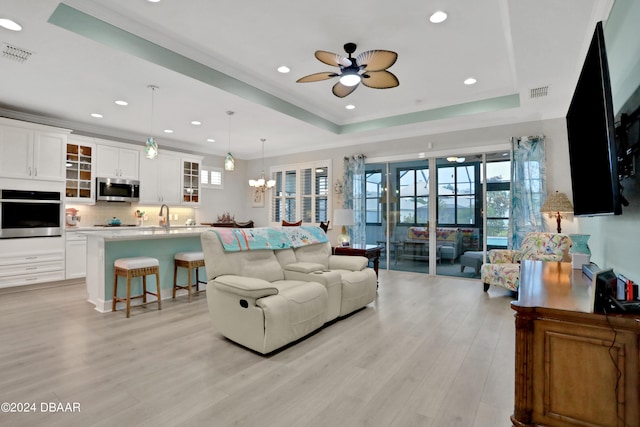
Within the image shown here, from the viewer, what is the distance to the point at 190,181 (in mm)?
7609

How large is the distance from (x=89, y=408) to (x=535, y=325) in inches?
101

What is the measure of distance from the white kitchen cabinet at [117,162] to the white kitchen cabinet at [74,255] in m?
1.27

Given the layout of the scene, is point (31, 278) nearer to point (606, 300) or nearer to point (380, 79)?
point (380, 79)

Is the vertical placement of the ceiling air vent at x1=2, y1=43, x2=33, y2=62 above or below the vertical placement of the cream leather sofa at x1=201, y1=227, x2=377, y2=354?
above

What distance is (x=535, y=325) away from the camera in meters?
1.54

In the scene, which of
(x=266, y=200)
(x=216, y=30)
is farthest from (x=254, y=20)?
(x=266, y=200)

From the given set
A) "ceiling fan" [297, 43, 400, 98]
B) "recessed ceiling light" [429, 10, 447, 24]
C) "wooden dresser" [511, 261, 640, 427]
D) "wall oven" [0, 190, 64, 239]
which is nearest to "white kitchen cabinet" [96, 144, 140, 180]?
"wall oven" [0, 190, 64, 239]

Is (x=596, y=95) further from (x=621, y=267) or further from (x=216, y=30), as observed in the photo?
(x=216, y=30)

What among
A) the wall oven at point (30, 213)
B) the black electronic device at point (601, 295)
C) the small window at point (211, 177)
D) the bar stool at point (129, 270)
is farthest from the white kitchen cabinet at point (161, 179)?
the black electronic device at point (601, 295)

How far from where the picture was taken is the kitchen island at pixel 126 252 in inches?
151

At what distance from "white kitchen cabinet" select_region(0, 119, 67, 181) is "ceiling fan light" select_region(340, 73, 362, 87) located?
196 inches

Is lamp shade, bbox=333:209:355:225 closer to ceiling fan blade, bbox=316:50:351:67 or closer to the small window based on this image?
ceiling fan blade, bbox=316:50:351:67

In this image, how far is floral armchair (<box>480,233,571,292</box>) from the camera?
420 cm

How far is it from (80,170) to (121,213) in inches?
45.4
